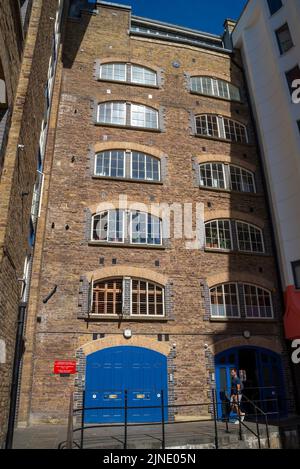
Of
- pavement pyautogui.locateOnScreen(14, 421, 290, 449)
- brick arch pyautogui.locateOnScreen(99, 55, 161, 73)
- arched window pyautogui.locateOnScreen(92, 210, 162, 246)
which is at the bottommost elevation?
pavement pyautogui.locateOnScreen(14, 421, 290, 449)

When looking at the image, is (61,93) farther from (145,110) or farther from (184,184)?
(184,184)

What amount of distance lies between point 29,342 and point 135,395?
423 cm

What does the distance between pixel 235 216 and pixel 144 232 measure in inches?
178

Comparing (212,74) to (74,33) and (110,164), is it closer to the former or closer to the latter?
(74,33)

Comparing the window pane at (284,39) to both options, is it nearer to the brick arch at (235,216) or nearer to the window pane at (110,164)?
the brick arch at (235,216)

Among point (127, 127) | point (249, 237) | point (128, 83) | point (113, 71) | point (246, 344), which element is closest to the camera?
point (246, 344)

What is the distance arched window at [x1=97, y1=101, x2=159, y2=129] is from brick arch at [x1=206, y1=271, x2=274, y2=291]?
801cm

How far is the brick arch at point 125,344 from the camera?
12672 millimetres

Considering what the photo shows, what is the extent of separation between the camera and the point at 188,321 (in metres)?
13.9

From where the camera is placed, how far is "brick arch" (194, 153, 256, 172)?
17.1m

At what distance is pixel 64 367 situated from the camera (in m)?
12.2

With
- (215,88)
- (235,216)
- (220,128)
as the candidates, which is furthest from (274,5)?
(235,216)

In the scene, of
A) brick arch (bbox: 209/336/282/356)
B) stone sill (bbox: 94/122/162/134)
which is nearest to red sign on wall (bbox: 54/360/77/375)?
brick arch (bbox: 209/336/282/356)

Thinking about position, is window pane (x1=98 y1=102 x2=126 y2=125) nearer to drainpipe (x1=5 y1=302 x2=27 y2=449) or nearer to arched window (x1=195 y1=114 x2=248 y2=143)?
arched window (x1=195 y1=114 x2=248 y2=143)
